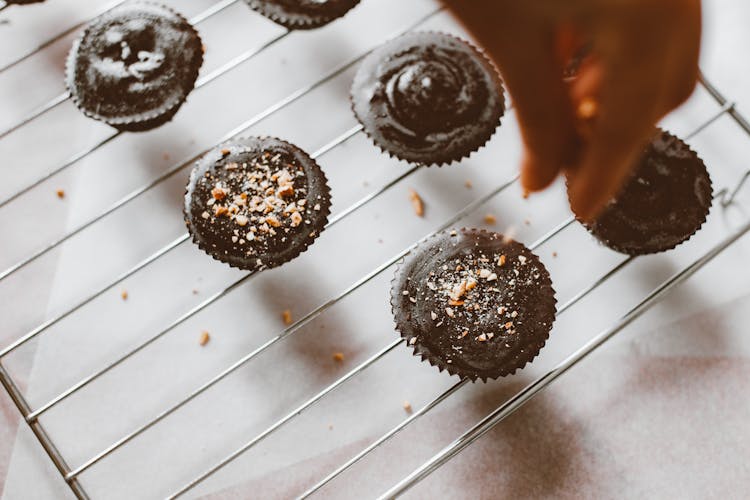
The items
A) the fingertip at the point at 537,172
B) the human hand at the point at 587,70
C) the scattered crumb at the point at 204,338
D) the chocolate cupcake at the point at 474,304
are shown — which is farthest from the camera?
the scattered crumb at the point at 204,338

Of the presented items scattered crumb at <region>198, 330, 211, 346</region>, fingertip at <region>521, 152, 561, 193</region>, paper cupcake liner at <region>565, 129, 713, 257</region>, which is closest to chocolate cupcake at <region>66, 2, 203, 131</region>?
scattered crumb at <region>198, 330, 211, 346</region>

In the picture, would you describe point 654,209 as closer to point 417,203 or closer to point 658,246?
point 658,246

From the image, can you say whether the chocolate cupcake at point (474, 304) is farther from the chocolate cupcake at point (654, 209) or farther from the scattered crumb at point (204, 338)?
the scattered crumb at point (204, 338)

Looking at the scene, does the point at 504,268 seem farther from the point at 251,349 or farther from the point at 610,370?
the point at 251,349

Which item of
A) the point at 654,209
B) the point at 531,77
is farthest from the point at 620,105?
the point at 654,209

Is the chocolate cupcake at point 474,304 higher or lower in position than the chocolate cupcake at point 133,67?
lower

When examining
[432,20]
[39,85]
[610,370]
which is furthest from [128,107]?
[610,370]

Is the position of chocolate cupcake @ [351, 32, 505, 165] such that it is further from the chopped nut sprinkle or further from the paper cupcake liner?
the chopped nut sprinkle

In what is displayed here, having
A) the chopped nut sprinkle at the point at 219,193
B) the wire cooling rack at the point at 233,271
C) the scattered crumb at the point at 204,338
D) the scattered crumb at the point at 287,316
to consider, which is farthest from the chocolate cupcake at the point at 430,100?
the scattered crumb at the point at 204,338
